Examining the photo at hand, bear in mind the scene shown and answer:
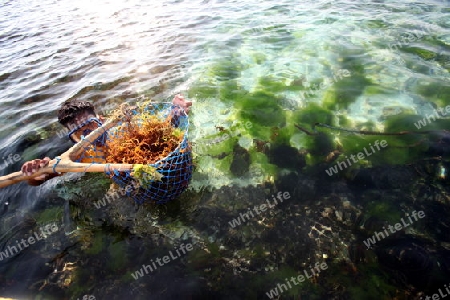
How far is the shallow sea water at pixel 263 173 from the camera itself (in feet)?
11.0

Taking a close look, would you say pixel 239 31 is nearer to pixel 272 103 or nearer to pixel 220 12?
pixel 220 12

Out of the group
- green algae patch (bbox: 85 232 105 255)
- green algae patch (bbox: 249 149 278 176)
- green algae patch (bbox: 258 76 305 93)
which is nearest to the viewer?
green algae patch (bbox: 85 232 105 255)

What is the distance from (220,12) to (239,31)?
2838mm

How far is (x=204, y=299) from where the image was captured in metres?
3.19

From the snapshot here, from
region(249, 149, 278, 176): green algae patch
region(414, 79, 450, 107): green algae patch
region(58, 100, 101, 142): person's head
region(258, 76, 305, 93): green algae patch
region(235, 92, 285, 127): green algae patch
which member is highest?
region(58, 100, 101, 142): person's head
